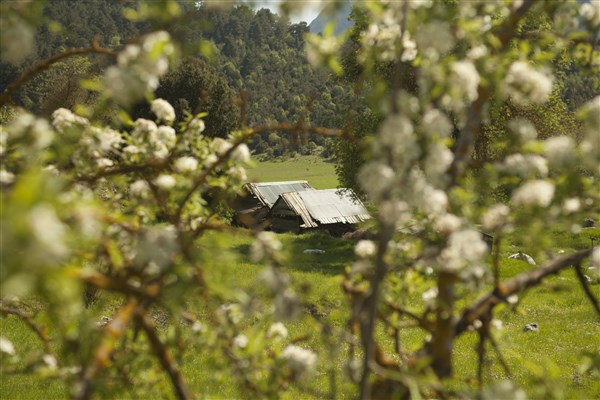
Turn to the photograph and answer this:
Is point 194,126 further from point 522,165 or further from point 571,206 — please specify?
point 571,206

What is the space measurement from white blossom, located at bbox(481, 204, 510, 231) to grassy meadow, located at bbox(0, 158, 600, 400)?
2.20 feet

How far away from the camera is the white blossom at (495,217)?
8.65 feet

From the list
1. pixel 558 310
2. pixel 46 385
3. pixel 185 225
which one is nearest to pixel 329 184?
pixel 558 310

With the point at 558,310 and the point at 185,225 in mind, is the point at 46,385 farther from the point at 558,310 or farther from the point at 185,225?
the point at 558,310

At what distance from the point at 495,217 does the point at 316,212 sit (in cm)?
3150

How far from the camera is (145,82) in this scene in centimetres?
223

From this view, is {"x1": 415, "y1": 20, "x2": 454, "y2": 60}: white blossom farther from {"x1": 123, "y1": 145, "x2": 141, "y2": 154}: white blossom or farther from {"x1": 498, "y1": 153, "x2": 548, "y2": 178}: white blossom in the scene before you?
{"x1": 123, "y1": 145, "x2": 141, "y2": 154}: white blossom

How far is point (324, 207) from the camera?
3472 centimetres

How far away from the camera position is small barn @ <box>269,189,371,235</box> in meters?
33.7

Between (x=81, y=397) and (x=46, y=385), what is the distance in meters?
8.93

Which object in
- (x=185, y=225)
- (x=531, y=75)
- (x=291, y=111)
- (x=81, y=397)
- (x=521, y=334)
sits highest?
(x=531, y=75)

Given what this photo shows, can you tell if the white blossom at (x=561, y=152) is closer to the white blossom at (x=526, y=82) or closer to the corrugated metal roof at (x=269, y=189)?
the white blossom at (x=526, y=82)

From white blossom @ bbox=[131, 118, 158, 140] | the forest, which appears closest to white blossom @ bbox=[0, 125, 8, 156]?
the forest

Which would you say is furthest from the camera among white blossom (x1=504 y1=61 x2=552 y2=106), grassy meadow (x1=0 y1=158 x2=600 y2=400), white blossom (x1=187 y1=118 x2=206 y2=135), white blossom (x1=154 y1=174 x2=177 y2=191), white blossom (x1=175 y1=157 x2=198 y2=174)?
white blossom (x1=187 y1=118 x2=206 y2=135)
